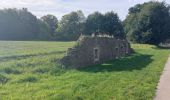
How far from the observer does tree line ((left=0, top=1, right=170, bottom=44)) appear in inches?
2837

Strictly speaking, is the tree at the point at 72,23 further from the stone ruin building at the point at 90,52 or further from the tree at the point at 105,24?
the stone ruin building at the point at 90,52

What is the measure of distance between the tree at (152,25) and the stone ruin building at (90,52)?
34.1 meters

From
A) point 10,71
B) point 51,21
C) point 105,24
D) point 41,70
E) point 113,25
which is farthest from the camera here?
point 51,21

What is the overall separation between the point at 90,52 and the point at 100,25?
62.9 m

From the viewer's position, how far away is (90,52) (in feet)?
91.7

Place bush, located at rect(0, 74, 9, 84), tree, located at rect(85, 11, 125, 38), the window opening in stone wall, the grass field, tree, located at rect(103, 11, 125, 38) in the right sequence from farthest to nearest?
tree, located at rect(85, 11, 125, 38) → tree, located at rect(103, 11, 125, 38) → the window opening in stone wall → bush, located at rect(0, 74, 9, 84) → the grass field

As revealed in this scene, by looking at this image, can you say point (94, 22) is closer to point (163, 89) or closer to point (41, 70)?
point (41, 70)

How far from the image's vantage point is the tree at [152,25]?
71.2 m

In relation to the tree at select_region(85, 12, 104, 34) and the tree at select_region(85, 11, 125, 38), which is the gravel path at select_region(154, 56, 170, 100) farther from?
the tree at select_region(85, 12, 104, 34)

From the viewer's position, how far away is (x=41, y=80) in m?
17.5

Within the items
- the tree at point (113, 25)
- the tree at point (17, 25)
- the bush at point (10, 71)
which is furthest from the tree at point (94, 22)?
the bush at point (10, 71)

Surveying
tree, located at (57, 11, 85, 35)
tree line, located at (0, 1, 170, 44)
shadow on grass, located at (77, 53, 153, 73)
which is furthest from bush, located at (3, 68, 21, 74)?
tree, located at (57, 11, 85, 35)

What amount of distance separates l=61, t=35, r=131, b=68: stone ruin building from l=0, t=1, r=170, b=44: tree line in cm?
3502

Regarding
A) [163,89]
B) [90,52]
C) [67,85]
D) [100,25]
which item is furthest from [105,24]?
[67,85]
